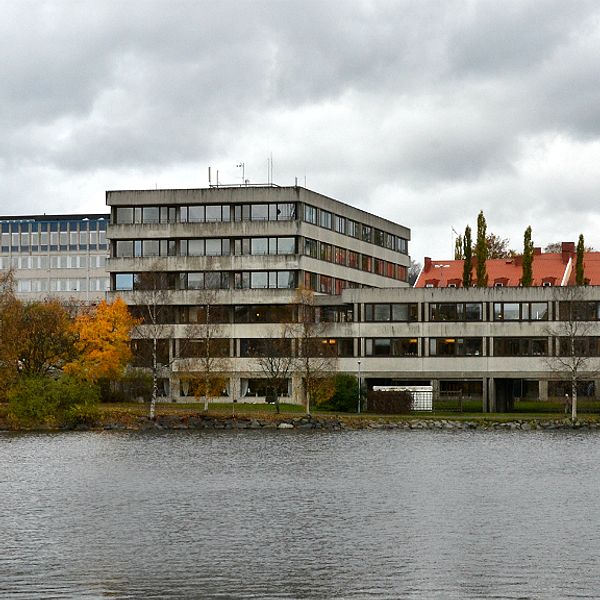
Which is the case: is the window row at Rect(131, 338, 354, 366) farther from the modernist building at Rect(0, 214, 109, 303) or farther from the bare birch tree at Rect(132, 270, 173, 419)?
the modernist building at Rect(0, 214, 109, 303)

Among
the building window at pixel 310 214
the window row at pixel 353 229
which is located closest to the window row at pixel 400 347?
the building window at pixel 310 214

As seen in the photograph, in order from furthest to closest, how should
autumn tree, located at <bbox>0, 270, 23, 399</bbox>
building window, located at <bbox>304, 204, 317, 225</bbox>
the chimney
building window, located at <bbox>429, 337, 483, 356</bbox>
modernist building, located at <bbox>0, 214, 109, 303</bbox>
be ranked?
modernist building, located at <bbox>0, 214, 109, 303</bbox> → the chimney → building window, located at <bbox>304, 204, 317, 225</bbox> → building window, located at <bbox>429, 337, 483, 356</bbox> → autumn tree, located at <bbox>0, 270, 23, 399</bbox>

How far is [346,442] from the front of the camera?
7788 centimetres

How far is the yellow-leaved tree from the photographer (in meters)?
A: 106

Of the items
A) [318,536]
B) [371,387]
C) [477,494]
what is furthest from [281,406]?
[318,536]

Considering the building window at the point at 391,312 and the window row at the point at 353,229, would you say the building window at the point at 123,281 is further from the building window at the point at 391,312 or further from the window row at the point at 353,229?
the building window at the point at 391,312

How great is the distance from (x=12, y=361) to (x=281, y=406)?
86.1ft

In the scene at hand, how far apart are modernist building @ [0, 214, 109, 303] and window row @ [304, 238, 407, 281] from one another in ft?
212

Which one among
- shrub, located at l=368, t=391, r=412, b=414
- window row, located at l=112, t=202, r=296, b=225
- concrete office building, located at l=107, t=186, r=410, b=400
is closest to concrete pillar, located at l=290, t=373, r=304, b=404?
concrete office building, located at l=107, t=186, r=410, b=400

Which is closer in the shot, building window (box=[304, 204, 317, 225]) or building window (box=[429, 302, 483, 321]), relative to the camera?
building window (box=[429, 302, 483, 321])

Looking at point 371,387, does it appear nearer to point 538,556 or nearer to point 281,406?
point 281,406

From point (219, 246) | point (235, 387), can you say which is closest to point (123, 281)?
point (219, 246)

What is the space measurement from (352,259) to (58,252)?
253 ft

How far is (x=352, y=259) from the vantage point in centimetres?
12800
